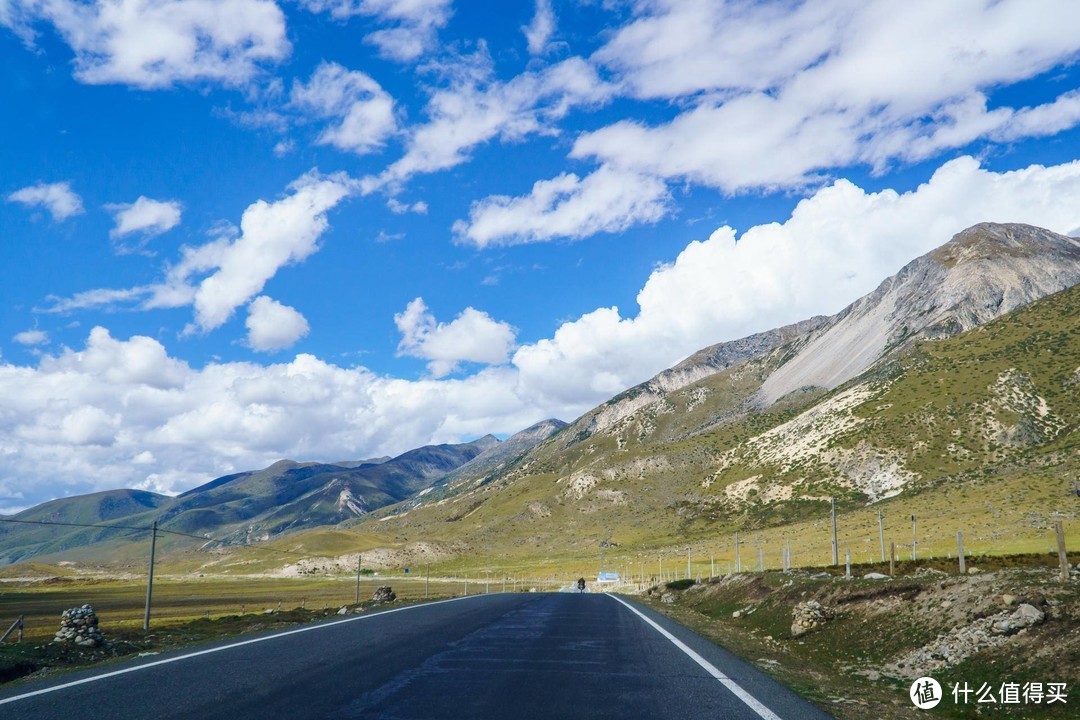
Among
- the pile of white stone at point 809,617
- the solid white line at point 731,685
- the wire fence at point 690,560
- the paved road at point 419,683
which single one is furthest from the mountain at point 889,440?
the paved road at point 419,683

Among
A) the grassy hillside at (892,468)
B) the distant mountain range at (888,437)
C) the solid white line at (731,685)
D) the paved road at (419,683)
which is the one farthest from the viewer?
the distant mountain range at (888,437)

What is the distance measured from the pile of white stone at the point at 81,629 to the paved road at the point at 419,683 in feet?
25.3

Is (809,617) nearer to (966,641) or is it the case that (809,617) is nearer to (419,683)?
(966,641)

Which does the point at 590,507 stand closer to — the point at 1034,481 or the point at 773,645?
the point at 1034,481

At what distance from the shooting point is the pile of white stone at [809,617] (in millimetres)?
19812

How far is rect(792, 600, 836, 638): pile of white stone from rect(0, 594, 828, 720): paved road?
14.6 ft

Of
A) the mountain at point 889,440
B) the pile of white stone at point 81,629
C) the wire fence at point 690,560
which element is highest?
the mountain at point 889,440

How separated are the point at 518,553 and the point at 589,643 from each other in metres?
157

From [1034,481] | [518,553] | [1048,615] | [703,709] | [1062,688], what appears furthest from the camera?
[518,553]

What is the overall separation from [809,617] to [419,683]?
14021 mm

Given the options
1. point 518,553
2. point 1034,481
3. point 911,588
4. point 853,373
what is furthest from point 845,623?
point 853,373

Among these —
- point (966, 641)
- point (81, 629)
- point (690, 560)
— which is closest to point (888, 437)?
point (690, 560)

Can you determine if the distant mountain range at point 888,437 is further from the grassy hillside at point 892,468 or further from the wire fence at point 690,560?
the wire fence at point 690,560

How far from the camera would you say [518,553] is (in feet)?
553
